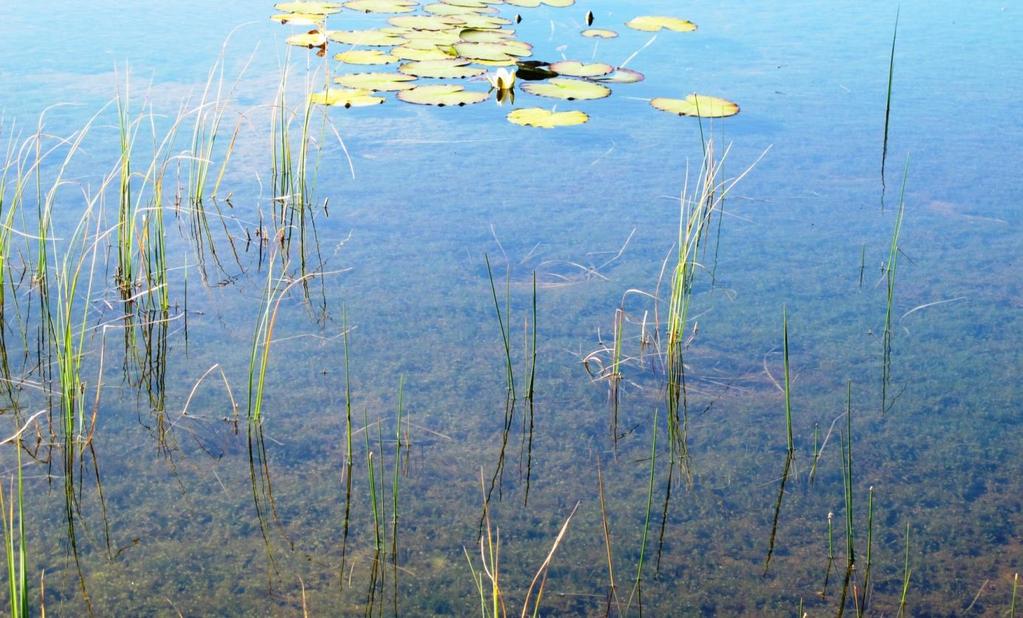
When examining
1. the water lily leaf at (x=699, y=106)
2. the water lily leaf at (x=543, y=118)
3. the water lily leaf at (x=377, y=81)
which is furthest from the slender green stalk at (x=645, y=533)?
the water lily leaf at (x=377, y=81)

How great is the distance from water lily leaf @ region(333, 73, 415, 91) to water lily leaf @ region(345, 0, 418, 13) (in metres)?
1.18

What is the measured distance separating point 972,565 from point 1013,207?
91.1 inches

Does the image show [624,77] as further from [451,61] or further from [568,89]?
[451,61]

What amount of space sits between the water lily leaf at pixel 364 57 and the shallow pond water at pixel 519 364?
0.66m

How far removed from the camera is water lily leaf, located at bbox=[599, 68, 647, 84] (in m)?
5.41

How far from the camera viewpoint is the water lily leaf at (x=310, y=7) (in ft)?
20.8

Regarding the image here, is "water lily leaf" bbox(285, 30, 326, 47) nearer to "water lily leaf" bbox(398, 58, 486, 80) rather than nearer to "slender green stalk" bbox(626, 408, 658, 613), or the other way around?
"water lily leaf" bbox(398, 58, 486, 80)

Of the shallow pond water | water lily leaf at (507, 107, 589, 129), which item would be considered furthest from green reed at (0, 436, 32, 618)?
water lily leaf at (507, 107, 589, 129)

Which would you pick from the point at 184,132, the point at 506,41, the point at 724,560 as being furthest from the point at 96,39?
the point at 724,560

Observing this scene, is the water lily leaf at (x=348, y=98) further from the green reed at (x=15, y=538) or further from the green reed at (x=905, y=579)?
the green reed at (x=905, y=579)

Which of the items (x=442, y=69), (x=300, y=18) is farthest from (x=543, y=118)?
(x=300, y=18)

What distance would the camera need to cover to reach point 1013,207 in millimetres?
4090

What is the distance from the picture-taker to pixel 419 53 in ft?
18.5

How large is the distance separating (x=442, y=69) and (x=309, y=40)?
2.64ft
